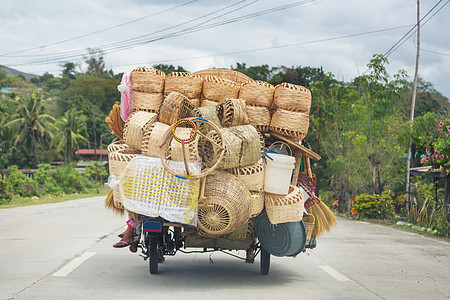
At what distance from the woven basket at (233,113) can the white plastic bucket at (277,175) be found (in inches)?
22.8

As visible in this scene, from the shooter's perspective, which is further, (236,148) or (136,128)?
(136,128)

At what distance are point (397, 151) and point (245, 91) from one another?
1975 centimetres

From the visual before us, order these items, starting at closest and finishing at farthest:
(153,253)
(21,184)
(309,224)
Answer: (153,253) → (309,224) → (21,184)

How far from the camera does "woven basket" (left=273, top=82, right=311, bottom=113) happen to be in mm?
7906

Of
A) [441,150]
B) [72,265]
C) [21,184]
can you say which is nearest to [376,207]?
[441,150]

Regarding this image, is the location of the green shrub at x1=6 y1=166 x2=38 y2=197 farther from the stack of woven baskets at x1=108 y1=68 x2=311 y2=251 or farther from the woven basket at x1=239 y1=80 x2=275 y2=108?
the woven basket at x1=239 y1=80 x2=275 y2=108

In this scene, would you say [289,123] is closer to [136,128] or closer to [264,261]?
[136,128]

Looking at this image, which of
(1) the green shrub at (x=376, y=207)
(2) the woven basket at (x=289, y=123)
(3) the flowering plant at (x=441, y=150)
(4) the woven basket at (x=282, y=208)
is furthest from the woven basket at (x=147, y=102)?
(1) the green shrub at (x=376, y=207)

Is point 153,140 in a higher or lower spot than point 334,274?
higher

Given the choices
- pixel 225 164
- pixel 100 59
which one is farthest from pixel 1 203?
pixel 100 59

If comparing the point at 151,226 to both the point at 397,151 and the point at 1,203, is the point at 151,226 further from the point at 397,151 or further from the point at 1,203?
the point at 1,203

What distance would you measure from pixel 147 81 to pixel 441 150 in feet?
39.1

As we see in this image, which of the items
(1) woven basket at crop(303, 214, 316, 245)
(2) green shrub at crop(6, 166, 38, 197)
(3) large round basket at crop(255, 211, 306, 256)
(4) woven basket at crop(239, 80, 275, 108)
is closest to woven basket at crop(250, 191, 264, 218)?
(3) large round basket at crop(255, 211, 306, 256)

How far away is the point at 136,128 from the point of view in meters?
7.44
